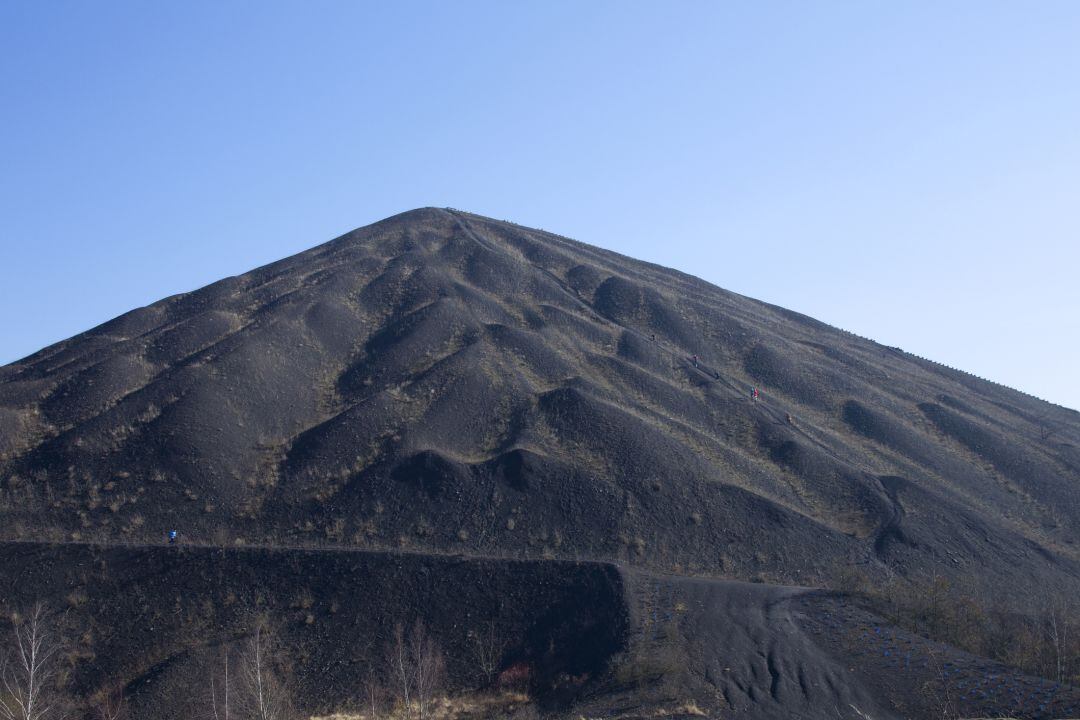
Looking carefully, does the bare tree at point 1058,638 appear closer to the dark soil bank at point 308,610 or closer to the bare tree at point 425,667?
the dark soil bank at point 308,610

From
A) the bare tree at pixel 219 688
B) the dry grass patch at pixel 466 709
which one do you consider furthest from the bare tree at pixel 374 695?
the bare tree at pixel 219 688

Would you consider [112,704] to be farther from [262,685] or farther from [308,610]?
[308,610]

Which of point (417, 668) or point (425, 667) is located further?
point (417, 668)

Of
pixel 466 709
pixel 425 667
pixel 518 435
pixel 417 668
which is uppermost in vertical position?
pixel 518 435

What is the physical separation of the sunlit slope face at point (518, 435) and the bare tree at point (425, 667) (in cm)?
644

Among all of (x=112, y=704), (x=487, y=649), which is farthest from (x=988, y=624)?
(x=112, y=704)

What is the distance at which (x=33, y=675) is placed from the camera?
88.8 ft

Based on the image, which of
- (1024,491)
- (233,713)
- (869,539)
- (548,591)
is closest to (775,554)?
(869,539)

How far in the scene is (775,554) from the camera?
4094 centimetres

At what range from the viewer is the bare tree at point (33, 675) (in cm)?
2616

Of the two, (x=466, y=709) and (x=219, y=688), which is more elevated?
(x=219, y=688)

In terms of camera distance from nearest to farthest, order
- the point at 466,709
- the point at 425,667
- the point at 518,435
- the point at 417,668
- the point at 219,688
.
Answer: the point at 466,709 → the point at 425,667 → the point at 219,688 → the point at 417,668 → the point at 518,435

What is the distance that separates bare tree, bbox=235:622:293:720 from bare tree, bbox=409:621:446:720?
13.8ft

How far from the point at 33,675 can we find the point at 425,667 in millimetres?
11340
